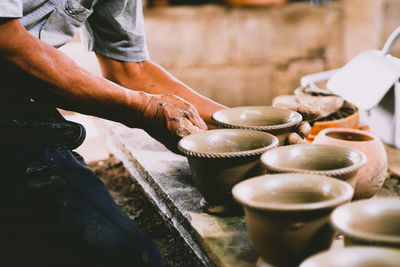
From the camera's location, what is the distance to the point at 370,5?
590 centimetres

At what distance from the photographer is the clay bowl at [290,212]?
1.20 meters

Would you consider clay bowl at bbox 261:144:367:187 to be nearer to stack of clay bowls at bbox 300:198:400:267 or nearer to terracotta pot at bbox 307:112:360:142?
stack of clay bowls at bbox 300:198:400:267

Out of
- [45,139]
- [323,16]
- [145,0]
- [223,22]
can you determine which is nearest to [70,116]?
[145,0]

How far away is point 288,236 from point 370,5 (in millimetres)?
5472

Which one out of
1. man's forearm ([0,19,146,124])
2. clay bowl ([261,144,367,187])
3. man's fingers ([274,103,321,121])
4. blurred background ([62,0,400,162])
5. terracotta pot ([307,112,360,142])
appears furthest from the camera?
blurred background ([62,0,400,162])

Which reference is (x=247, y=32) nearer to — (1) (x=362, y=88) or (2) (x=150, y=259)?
(1) (x=362, y=88)

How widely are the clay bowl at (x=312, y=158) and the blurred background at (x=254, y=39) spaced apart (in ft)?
14.1

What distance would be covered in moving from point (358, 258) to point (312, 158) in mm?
633

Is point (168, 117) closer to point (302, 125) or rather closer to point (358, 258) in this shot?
point (302, 125)

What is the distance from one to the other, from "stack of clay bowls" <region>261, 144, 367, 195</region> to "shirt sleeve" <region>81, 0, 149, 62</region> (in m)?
1.43

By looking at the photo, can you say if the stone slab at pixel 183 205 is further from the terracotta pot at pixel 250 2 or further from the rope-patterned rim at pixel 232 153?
the terracotta pot at pixel 250 2

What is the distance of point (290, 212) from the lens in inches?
46.6

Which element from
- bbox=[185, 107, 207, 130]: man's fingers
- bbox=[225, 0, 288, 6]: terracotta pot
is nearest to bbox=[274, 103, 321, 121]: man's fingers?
bbox=[185, 107, 207, 130]: man's fingers

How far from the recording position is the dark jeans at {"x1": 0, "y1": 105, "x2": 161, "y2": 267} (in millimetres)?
1474
